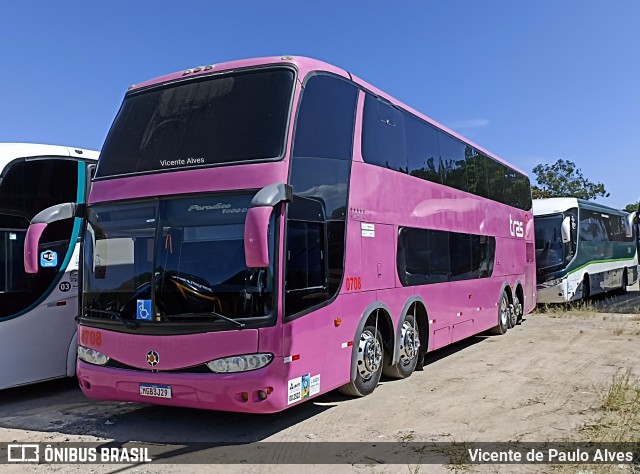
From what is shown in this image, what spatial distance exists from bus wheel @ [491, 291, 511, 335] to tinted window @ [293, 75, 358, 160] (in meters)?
7.97

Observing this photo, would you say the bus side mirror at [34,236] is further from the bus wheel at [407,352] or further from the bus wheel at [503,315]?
the bus wheel at [503,315]

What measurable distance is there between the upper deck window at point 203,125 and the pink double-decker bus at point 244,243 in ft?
0.05

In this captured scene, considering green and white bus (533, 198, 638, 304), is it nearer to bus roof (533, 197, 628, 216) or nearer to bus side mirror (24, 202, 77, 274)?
bus roof (533, 197, 628, 216)

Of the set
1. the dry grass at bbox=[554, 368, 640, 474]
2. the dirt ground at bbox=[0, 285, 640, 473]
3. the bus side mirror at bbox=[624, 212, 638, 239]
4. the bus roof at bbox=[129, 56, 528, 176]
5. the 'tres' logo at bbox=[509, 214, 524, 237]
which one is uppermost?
the bus roof at bbox=[129, 56, 528, 176]

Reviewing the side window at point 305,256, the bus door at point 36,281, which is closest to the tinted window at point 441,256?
the side window at point 305,256

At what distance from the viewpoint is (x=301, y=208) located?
22.0 ft

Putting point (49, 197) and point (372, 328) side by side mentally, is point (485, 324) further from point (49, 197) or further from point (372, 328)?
point (49, 197)

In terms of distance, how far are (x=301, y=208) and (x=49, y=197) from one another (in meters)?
4.38


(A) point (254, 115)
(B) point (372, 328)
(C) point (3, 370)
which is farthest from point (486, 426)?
(C) point (3, 370)

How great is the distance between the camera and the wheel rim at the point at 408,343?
909cm

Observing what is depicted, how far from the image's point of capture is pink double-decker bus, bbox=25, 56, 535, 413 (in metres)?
6.10

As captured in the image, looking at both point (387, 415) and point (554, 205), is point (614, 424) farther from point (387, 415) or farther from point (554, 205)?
point (554, 205)

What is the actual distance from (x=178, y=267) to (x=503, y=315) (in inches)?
400

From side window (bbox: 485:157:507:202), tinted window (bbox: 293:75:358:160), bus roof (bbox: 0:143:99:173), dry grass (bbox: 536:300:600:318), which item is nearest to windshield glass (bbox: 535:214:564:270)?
dry grass (bbox: 536:300:600:318)
